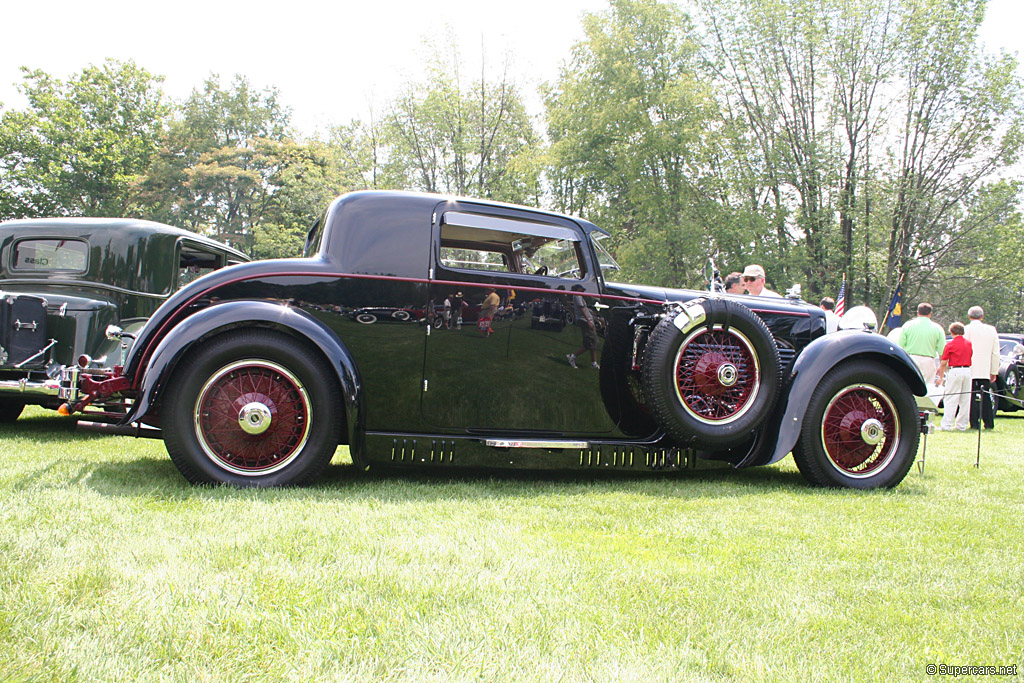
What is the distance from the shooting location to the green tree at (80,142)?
29281 mm

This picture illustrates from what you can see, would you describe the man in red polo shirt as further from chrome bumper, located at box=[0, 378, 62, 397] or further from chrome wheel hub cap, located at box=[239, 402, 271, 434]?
chrome bumper, located at box=[0, 378, 62, 397]

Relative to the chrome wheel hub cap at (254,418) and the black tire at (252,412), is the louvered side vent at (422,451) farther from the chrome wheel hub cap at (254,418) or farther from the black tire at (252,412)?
the chrome wheel hub cap at (254,418)

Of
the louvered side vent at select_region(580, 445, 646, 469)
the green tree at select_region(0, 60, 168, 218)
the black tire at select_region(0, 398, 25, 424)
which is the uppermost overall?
the green tree at select_region(0, 60, 168, 218)

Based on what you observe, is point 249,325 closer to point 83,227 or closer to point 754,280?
point 83,227

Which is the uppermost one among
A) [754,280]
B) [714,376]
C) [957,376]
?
[754,280]

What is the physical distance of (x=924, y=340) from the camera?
365 inches

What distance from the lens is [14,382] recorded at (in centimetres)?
534

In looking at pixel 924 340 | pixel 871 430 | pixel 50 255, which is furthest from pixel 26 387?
pixel 924 340

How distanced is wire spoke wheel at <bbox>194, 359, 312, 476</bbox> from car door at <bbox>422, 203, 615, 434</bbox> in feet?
2.58

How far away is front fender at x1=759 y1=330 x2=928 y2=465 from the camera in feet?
14.2

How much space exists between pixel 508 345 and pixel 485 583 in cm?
194

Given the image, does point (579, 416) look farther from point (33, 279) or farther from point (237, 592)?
point (33, 279)

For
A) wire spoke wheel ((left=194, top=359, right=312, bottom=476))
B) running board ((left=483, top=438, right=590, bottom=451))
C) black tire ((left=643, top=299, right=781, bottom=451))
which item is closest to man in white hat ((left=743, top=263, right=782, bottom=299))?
black tire ((left=643, top=299, right=781, bottom=451))

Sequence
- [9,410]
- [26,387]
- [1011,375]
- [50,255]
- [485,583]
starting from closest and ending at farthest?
[485,583] → [26,387] → [50,255] → [9,410] → [1011,375]
